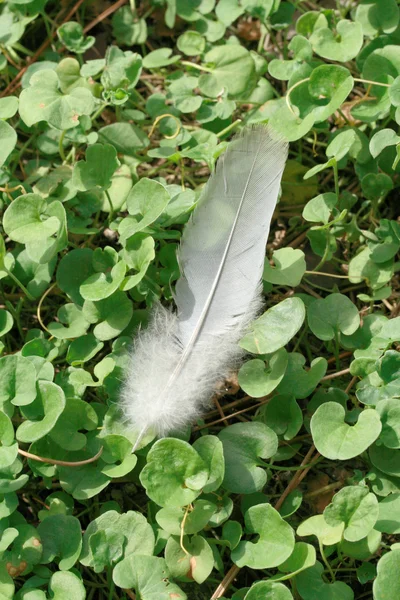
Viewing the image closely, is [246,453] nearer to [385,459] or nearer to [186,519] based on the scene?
[186,519]

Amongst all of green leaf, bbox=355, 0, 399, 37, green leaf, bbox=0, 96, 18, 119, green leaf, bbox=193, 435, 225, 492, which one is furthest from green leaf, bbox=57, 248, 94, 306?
green leaf, bbox=355, 0, 399, 37

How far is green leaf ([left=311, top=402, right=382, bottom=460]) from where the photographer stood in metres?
1.64

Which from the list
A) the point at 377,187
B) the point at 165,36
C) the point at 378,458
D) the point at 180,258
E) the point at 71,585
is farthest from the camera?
the point at 165,36

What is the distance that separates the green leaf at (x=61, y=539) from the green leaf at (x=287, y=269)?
74 cm

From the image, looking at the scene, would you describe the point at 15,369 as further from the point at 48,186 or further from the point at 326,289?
the point at 326,289

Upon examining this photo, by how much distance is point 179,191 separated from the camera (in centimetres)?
203

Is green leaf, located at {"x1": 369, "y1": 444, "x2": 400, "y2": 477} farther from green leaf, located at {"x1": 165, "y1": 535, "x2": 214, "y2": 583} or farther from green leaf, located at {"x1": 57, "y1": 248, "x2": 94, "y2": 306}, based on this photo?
green leaf, located at {"x1": 57, "y1": 248, "x2": 94, "y2": 306}

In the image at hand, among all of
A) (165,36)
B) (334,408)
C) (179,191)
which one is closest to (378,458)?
(334,408)

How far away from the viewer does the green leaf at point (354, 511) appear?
1.62m

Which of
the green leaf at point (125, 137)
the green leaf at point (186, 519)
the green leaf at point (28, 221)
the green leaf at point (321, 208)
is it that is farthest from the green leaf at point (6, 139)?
the green leaf at point (186, 519)

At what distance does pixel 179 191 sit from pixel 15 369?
638 mm

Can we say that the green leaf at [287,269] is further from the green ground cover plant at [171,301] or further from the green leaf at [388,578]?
the green leaf at [388,578]

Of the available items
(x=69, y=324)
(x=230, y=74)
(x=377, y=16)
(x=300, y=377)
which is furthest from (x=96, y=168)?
(x=377, y=16)

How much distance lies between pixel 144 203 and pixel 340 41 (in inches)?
29.6
